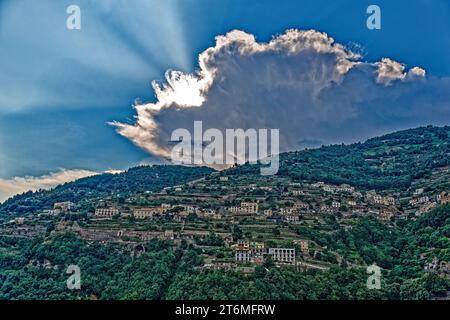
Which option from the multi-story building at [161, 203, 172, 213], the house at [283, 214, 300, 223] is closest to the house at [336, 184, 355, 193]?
the house at [283, 214, 300, 223]

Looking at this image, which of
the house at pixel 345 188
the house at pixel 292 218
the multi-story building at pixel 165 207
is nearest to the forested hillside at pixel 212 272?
the house at pixel 292 218

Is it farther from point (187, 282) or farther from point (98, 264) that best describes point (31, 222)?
point (187, 282)

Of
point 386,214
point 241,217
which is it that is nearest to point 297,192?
point 386,214

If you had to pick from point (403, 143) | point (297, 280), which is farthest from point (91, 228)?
point (403, 143)

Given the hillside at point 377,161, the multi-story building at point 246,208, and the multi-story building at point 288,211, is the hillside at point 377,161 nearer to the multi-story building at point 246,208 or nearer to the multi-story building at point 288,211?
the multi-story building at point 246,208

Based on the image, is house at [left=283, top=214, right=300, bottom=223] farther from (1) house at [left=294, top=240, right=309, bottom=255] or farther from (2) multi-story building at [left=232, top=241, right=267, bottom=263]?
(2) multi-story building at [left=232, top=241, right=267, bottom=263]

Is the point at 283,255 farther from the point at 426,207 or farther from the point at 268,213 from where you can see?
the point at 426,207
